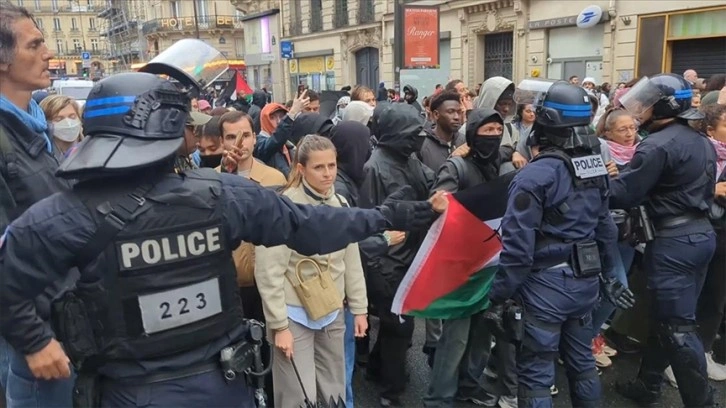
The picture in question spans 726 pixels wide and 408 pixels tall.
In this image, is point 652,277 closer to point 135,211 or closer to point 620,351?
point 620,351

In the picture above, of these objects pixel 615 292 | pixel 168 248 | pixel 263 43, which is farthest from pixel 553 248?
pixel 263 43

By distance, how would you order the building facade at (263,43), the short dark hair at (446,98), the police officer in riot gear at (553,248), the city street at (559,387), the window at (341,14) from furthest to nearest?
the building facade at (263,43) → the window at (341,14) → the short dark hair at (446,98) → the city street at (559,387) → the police officer in riot gear at (553,248)

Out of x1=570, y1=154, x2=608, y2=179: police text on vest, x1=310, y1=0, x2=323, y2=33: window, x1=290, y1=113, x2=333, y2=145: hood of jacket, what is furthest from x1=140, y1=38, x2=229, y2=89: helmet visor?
x1=310, y1=0, x2=323, y2=33: window

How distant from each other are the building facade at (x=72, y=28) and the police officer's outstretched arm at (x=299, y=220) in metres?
75.8

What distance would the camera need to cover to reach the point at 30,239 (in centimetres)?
179

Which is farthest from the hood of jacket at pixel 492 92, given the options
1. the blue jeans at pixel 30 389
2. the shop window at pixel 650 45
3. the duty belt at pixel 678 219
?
the shop window at pixel 650 45

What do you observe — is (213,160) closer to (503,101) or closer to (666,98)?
(503,101)

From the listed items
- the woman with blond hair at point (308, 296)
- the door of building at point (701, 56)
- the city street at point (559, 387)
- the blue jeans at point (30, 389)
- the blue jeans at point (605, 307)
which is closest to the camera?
the blue jeans at point (30, 389)

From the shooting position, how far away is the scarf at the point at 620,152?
4.36 m

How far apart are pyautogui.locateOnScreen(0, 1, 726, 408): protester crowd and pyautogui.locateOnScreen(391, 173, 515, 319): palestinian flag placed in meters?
0.13

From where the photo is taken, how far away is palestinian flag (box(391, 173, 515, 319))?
3.47 m

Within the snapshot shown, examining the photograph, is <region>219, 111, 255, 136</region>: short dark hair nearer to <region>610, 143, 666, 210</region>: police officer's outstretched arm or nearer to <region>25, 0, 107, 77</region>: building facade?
<region>610, 143, 666, 210</region>: police officer's outstretched arm

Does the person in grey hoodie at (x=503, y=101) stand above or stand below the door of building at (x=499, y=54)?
below

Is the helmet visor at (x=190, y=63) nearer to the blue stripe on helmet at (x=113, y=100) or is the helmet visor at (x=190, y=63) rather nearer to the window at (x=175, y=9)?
the blue stripe on helmet at (x=113, y=100)
